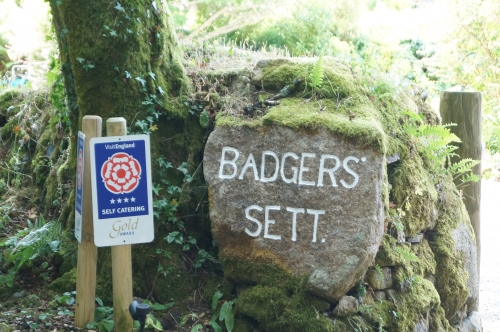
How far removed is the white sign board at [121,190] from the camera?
12.4ft

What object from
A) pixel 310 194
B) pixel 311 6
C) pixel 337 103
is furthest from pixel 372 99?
pixel 311 6

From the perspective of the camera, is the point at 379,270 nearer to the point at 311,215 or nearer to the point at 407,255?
the point at 407,255

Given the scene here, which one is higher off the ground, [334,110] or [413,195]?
[334,110]

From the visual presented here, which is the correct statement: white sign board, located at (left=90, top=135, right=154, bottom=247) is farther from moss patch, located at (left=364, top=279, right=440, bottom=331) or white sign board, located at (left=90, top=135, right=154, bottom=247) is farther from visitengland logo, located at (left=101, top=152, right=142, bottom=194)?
moss patch, located at (left=364, top=279, right=440, bottom=331)

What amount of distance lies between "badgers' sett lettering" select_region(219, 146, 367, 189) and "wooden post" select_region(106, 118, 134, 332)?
974 mm

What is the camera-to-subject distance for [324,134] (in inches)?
175

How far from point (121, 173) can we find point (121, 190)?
115mm

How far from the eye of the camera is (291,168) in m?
4.45

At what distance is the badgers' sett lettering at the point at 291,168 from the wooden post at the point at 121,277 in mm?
974

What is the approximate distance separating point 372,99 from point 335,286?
188 centimetres

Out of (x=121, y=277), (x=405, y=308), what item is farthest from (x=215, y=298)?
(x=405, y=308)

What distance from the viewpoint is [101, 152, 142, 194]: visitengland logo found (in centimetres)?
381

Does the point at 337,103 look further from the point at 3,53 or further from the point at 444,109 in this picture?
the point at 3,53

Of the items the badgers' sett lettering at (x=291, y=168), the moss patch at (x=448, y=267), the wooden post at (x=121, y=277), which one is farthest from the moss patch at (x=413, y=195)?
the wooden post at (x=121, y=277)
